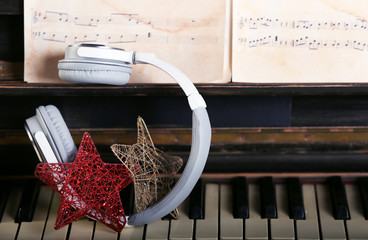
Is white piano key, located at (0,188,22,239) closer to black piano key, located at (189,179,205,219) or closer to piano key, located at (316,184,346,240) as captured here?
black piano key, located at (189,179,205,219)

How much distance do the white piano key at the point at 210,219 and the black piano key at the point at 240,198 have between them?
0.17ft

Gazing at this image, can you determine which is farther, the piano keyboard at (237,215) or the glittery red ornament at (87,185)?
the piano keyboard at (237,215)

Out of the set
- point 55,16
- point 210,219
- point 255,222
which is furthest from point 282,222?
point 55,16

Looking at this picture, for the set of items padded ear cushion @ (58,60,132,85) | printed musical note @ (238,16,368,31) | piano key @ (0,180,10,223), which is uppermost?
printed musical note @ (238,16,368,31)

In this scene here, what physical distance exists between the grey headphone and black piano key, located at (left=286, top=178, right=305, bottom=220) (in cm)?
31

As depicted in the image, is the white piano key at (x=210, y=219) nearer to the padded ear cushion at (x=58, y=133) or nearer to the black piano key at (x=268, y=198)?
the black piano key at (x=268, y=198)

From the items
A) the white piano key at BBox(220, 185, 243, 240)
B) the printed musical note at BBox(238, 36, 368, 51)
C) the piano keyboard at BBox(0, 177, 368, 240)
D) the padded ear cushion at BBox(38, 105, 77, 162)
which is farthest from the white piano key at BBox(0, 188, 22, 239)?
the printed musical note at BBox(238, 36, 368, 51)

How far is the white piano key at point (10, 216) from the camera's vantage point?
4.27 feet

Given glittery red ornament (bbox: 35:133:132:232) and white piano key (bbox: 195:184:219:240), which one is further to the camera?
white piano key (bbox: 195:184:219:240)

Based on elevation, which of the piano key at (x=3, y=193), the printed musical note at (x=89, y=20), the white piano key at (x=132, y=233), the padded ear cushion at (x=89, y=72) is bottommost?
the white piano key at (x=132, y=233)

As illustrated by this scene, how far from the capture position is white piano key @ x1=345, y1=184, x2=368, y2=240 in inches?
50.3

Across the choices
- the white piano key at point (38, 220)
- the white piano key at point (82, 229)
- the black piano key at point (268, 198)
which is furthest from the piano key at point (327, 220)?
the white piano key at point (38, 220)

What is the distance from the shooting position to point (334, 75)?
4.33ft

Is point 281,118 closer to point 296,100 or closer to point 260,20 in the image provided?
point 296,100
